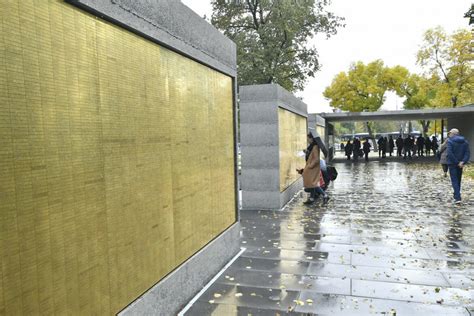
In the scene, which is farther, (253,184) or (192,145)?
(253,184)

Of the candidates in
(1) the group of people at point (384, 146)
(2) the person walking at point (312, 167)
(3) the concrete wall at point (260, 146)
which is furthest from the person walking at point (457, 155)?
(1) the group of people at point (384, 146)

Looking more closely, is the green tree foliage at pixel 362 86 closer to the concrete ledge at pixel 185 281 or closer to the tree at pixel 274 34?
the tree at pixel 274 34

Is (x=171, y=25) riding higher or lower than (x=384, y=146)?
higher

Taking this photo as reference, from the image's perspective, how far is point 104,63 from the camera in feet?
10.3

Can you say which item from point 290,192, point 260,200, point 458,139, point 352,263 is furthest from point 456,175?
point 352,263

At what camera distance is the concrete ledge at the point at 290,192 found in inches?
400

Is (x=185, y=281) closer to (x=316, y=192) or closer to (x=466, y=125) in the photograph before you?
(x=316, y=192)

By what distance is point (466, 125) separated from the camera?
84.0 ft

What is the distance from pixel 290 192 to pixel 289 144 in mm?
1404

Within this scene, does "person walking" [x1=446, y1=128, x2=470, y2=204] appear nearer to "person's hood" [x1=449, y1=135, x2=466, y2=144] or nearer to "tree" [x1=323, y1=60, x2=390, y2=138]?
"person's hood" [x1=449, y1=135, x2=466, y2=144]

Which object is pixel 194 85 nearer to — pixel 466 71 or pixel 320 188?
pixel 320 188

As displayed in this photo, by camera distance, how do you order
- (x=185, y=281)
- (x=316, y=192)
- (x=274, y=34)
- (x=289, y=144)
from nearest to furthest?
(x=185, y=281) < (x=316, y=192) < (x=289, y=144) < (x=274, y=34)

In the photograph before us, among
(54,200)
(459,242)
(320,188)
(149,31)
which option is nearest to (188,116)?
(149,31)

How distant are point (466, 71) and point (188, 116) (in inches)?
1279
